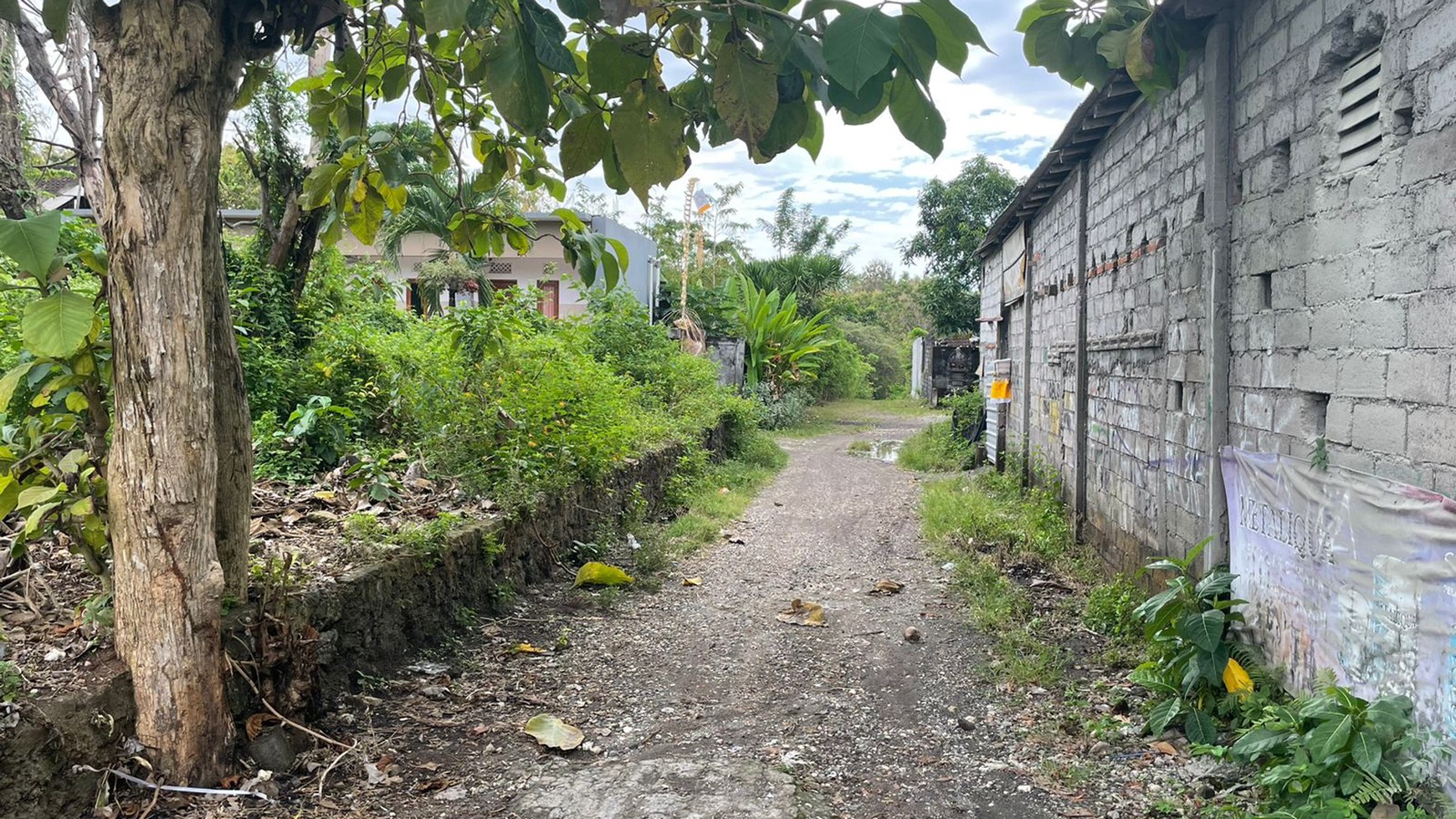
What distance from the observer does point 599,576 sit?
6188 mm

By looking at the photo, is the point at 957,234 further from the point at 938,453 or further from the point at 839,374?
the point at 938,453

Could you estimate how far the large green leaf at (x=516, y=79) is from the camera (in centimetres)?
166

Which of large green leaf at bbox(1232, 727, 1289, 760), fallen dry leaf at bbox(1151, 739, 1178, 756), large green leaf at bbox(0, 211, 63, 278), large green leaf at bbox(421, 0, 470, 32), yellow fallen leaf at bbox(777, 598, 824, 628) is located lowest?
yellow fallen leaf at bbox(777, 598, 824, 628)

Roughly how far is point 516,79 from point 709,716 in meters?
3.23

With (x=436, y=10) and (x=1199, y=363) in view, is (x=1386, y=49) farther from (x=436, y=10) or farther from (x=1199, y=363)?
(x=436, y=10)

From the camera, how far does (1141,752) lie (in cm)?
365

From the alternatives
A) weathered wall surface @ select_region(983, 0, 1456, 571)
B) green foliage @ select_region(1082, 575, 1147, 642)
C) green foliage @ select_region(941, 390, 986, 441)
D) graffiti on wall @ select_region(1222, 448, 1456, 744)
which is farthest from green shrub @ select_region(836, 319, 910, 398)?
graffiti on wall @ select_region(1222, 448, 1456, 744)

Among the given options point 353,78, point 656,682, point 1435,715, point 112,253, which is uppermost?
point 353,78

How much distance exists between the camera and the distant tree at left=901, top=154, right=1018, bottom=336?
2009cm

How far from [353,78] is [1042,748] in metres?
3.64

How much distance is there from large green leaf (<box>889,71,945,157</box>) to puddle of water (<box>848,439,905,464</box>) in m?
12.2

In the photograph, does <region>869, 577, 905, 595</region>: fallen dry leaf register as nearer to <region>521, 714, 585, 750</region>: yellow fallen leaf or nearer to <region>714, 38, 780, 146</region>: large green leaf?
<region>521, 714, 585, 750</region>: yellow fallen leaf

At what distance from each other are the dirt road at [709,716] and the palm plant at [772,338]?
11.2 meters

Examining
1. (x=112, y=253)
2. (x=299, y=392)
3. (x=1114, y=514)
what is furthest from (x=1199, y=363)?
(x=299, y=392)
